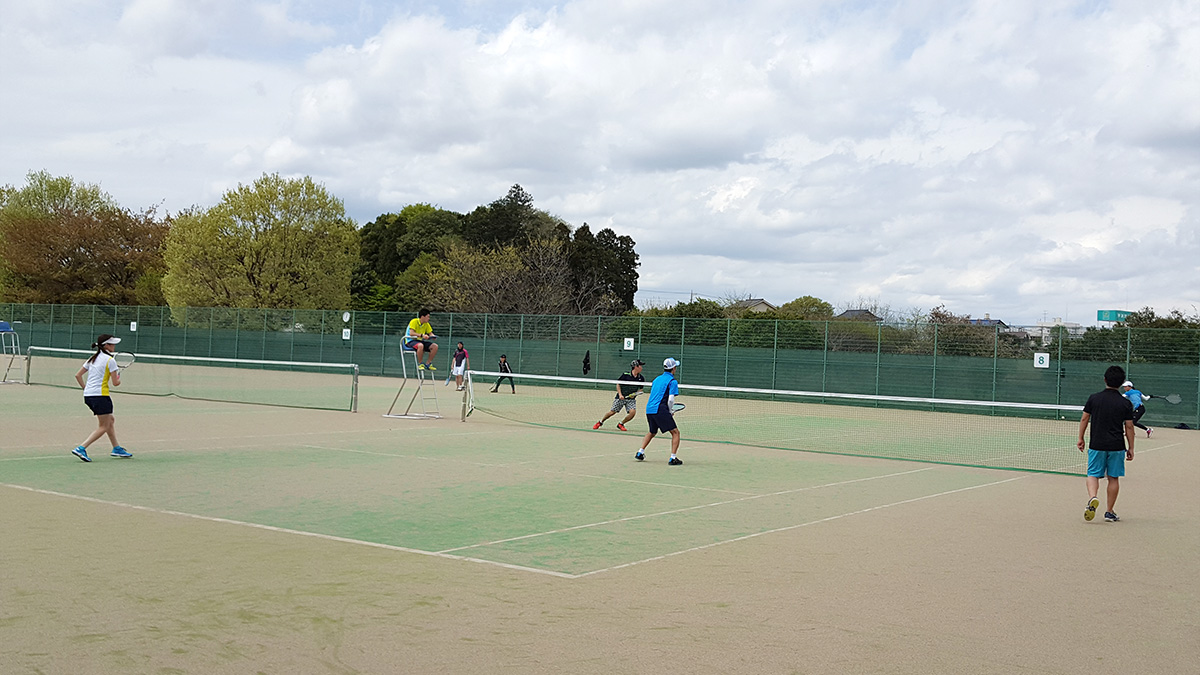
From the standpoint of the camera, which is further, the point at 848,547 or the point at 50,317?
the point at 50,317

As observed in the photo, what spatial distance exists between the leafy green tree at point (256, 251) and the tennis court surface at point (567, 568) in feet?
138

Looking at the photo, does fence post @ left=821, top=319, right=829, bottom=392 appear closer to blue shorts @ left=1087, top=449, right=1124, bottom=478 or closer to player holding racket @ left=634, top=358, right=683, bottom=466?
player holding racket @ left=634, top=358, right=683, bottom=466

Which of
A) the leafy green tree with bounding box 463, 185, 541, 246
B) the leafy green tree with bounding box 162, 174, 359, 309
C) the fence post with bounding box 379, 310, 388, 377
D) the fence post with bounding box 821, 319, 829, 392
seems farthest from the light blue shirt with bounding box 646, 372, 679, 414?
the leafy green tree with bounding box 463, 185, 541, 246

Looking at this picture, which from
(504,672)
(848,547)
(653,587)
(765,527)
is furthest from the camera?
(765,527)

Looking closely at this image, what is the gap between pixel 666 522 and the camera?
974 centimetres

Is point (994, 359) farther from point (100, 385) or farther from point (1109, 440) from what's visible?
point (100, 385)

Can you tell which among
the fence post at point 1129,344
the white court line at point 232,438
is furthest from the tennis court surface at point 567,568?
the fence post at point 1129,344

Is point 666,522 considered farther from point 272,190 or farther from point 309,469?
point 272,190

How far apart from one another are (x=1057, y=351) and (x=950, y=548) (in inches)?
962

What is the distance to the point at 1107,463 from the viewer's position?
10.7 metres

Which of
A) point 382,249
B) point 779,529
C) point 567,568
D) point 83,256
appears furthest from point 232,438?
point 382,249

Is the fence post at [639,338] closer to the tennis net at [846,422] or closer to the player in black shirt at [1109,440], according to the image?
the tennis net at [846,422]

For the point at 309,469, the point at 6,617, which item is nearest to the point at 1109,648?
the point at 6,617

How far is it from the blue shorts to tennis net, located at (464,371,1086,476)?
4629 mm
